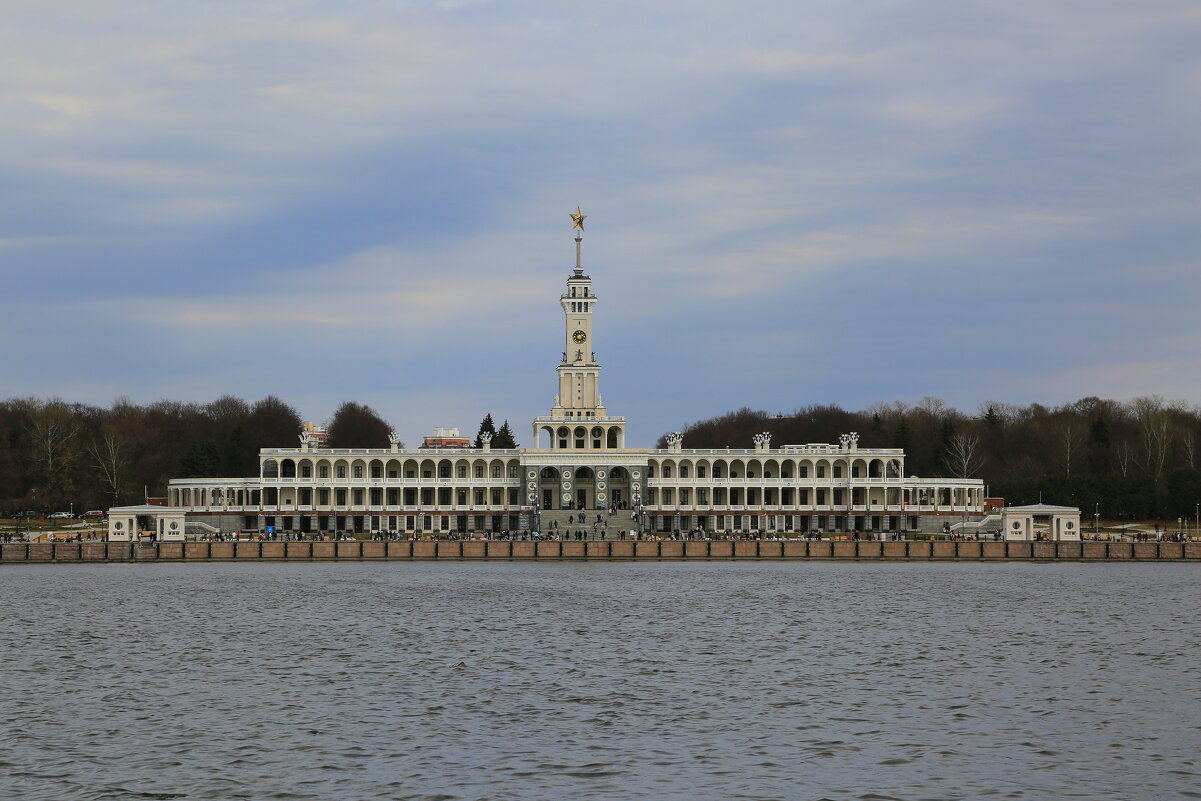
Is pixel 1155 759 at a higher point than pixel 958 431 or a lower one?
lower

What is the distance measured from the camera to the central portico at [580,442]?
511 feet

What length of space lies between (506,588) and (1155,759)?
55101mm

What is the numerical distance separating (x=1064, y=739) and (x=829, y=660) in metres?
15.5

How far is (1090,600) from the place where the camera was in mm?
76625

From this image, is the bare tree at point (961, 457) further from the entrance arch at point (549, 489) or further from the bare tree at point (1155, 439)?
the entrance arch at point (549, 489)

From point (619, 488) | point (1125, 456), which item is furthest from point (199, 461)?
point (1125, 456)

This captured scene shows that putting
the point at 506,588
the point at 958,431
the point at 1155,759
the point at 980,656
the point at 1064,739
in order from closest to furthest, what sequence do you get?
the point at 1155,759 → the point at 1064,739 → the point at 980,656 → the point at 506,588 → the point at 958,431

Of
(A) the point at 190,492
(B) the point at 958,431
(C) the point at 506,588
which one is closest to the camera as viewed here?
(C) the point at 506,588

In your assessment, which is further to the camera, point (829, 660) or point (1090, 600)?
point (1090, 600)

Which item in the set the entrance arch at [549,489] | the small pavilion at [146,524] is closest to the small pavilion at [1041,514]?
the entrance arch at [549,489]

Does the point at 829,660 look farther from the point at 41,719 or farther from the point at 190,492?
the point at 190,492

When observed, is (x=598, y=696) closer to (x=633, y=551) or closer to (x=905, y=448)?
(x=633, y=551)

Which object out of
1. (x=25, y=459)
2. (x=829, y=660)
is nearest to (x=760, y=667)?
(x=829, y=660)

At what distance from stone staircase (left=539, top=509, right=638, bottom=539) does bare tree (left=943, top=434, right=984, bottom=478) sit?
5378cm
